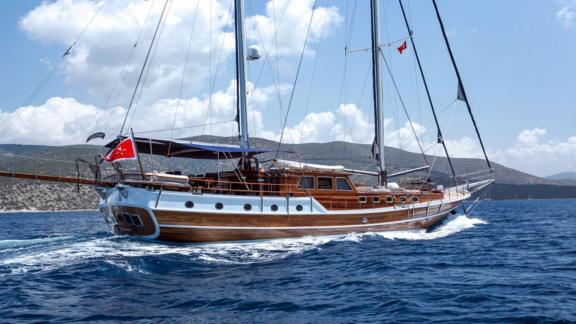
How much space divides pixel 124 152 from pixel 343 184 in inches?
440

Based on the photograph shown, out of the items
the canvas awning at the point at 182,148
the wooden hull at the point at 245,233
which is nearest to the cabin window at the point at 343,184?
the wooden hull at the point at 245,233

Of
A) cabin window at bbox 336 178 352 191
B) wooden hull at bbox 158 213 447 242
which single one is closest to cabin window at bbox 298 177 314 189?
cabin window at bbox 336 178 352 191

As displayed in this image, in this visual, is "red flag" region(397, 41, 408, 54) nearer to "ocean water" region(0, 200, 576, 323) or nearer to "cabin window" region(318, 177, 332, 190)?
"cabin window" region(318, 177, 332, 190)

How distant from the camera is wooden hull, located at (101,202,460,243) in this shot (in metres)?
19.9

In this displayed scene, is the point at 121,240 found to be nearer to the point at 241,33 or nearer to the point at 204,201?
the point at 204,201

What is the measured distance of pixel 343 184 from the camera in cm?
2519

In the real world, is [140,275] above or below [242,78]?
below

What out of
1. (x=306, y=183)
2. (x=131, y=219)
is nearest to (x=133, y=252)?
(x=131, y=219)

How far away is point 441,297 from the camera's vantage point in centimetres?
1143

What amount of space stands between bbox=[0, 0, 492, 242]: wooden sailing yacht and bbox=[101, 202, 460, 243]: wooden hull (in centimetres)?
4

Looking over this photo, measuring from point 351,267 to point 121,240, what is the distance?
33.8ft

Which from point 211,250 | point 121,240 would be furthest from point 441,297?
point 121,240

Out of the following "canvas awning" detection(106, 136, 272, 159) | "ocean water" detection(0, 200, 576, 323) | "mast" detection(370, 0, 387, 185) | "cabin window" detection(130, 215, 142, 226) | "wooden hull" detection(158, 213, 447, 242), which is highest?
"mast" detection(370, 0, 387, 185)

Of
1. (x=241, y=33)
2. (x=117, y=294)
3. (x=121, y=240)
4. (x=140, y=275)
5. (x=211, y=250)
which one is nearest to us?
(x=117, y=294)
